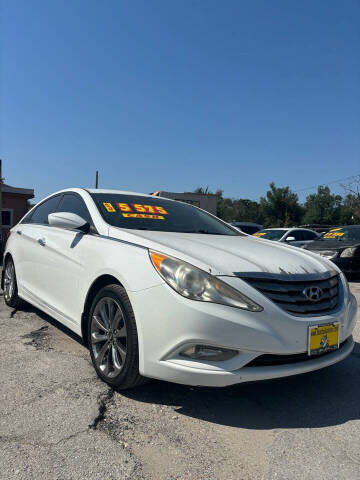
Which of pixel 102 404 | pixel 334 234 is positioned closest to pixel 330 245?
pixel 334 234

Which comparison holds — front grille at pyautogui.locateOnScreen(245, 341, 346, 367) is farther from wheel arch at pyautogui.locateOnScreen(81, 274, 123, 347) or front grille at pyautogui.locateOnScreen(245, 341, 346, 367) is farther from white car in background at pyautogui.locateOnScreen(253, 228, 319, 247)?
white car in background at pyautogui.locateOnScreen(253, 228, 319, 247)

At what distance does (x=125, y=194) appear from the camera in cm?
380

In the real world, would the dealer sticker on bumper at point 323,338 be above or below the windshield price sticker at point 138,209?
below

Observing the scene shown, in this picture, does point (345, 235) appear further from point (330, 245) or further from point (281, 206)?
point (281, 206)

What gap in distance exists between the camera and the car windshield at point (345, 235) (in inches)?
352

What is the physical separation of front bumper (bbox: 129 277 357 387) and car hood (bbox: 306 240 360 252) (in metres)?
6.62

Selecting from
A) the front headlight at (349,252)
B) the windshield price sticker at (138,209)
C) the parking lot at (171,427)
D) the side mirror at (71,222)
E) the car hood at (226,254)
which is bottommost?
the parking lot at (171,427)

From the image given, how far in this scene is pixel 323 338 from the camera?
92.7 inches

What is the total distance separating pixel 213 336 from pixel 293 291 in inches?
23.1

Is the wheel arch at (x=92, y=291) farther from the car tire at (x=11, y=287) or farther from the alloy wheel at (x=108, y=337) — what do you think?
the car tire at (x=11, y=287)

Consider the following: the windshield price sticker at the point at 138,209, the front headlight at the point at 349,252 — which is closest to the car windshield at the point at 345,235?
the front headlight at the point at 349,252

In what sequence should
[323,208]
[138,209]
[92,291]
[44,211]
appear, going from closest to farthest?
[92,291] → [138,209] → [44,211] → [323,208]

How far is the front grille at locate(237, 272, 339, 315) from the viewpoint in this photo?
225 centimetres

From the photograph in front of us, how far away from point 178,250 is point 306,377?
1432 millimetres
